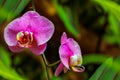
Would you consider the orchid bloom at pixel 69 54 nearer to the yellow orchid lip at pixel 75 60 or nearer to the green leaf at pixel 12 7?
the yellow orchid lip at pixel 75 60

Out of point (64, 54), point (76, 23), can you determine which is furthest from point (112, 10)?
point (64, 54)

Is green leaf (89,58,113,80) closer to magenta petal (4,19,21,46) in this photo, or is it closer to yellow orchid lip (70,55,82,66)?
yellow orchid lip (70,55,82,66)

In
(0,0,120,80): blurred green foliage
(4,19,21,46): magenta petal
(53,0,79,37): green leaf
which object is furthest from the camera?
(53,0,79,37): green leaf

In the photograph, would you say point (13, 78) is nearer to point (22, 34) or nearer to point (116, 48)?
point (22, 34)

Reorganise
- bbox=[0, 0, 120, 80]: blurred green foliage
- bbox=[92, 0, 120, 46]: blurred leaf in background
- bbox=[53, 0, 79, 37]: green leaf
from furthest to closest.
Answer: bbox=[53, 0, 79, 37]: green leaf
bbox=[92, 0, 120, 46]: blurred leaf in background
bbox=[0, 0, 120, 80]: blurred green foliage

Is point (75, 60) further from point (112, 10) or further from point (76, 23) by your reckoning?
point (76, 23)

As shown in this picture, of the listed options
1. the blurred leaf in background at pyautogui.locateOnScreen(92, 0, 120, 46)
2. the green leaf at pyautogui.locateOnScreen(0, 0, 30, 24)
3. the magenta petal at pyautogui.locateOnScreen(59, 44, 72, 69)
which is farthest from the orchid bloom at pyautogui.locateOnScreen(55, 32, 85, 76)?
the blurred leaf in background at pyautogui.locateOnScreen(92, 0, 120, 46)

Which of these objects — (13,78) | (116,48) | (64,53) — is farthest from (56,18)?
(64,53)
